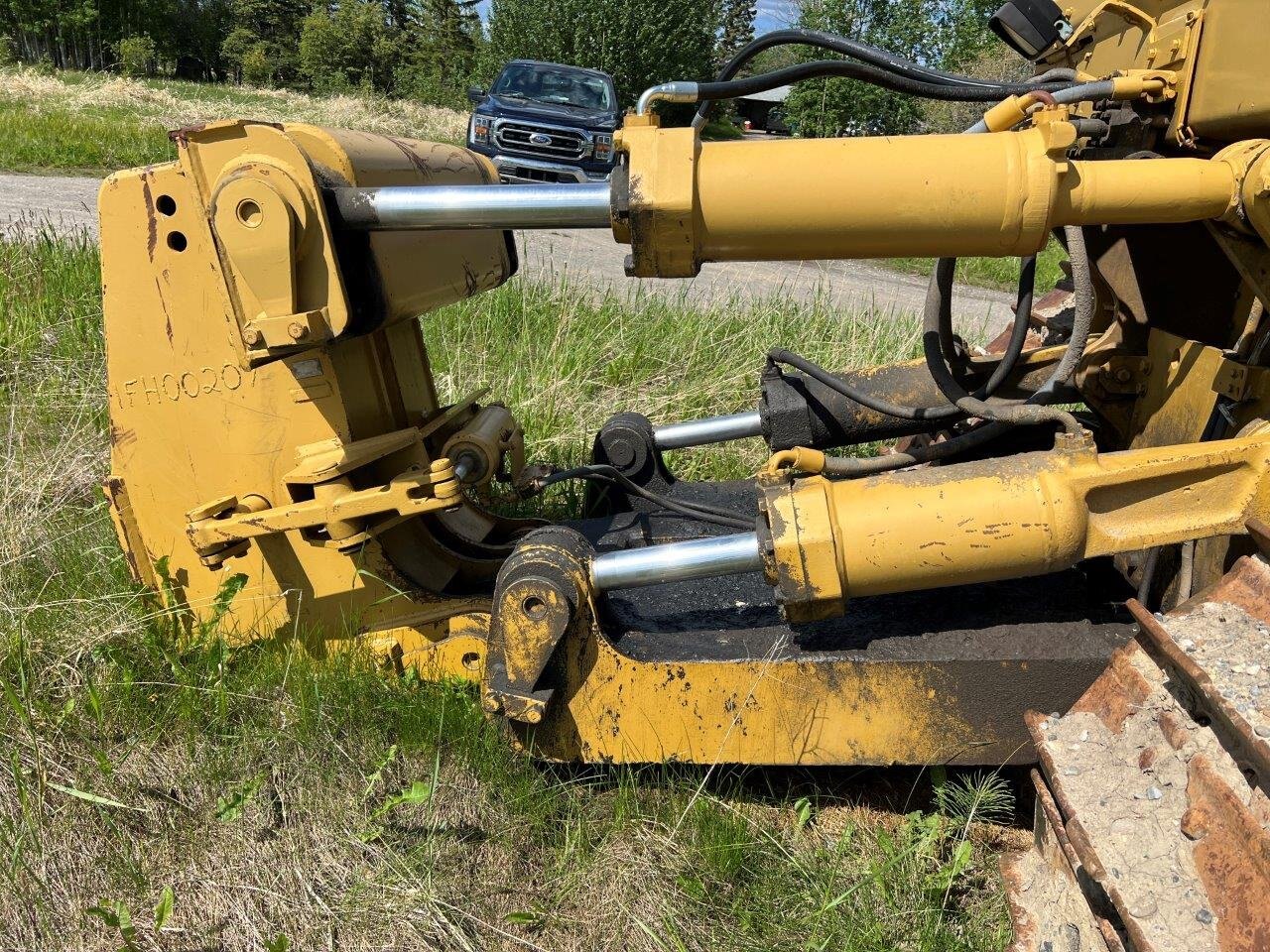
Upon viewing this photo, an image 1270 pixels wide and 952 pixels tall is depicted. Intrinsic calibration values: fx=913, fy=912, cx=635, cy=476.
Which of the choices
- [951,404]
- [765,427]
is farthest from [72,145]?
Result: [951,404]

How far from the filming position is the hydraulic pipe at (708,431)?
2.95m

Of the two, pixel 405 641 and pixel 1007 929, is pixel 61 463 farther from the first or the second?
pixel 1007 929

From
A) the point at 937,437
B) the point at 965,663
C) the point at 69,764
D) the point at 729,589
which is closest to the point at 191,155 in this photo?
the point at 69,764

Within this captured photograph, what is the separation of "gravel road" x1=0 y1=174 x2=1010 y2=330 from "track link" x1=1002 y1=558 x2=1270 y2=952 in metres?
4.72

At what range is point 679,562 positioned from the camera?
1930 millimetres

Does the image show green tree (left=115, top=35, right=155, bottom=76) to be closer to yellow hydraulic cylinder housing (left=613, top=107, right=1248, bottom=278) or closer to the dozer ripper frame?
the dozer ripper frame

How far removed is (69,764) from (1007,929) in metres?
2.17

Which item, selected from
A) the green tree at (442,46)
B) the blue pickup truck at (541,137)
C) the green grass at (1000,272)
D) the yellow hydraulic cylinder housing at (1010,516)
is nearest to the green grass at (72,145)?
the blue pickup truck at (541,137)

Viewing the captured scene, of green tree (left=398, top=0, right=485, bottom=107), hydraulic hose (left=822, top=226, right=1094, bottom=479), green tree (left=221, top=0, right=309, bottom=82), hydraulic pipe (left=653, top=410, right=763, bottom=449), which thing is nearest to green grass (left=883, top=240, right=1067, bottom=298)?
hydraulic pipe (left=653, top=410, right=763, bottom=449)

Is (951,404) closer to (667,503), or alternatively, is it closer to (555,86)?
(667,503)

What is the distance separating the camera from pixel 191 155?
6.09 ft

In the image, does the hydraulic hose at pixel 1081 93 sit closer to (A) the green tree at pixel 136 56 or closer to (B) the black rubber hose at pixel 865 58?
(B) the black rubber hose at pixel 865 58

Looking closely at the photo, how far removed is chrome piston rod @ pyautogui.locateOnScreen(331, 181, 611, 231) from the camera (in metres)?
1.71

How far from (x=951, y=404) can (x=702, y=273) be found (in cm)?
713
